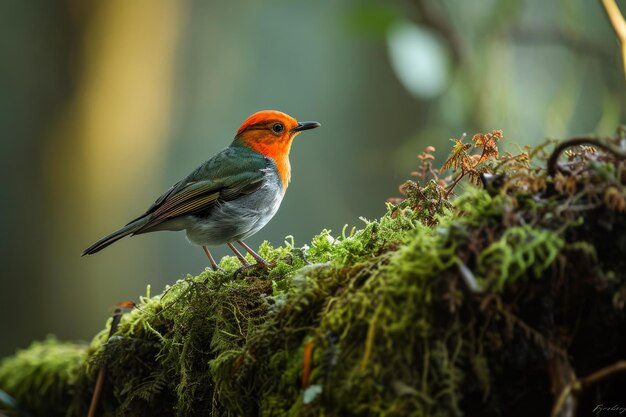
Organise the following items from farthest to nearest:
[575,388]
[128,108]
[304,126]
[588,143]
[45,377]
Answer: [128,108]
[304,126]
[45,377]
[588,143]
[575,388]

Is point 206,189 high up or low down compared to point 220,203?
up

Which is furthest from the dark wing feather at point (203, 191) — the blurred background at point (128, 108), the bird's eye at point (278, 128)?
the blurred background at point (128, 108)

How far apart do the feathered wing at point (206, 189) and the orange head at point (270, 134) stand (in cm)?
21

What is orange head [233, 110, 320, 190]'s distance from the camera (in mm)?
4691

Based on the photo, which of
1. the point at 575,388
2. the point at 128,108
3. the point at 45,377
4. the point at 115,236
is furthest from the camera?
the point at 128,108

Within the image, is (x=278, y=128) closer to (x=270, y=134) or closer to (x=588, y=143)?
(x=270, y=134)

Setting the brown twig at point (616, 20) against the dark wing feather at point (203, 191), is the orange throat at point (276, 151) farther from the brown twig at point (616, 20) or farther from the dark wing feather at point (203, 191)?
the brown twig at point (616, 20)

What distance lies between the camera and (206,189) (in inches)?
161

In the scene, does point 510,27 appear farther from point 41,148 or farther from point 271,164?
point 41,148

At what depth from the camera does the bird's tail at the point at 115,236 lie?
3.63m

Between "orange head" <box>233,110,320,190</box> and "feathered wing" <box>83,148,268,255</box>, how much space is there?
21 centimetres

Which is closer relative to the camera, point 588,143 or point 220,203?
point 588,143

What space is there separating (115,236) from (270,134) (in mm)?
1524

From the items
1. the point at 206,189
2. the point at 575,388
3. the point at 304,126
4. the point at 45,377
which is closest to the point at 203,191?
the point at 206,189
